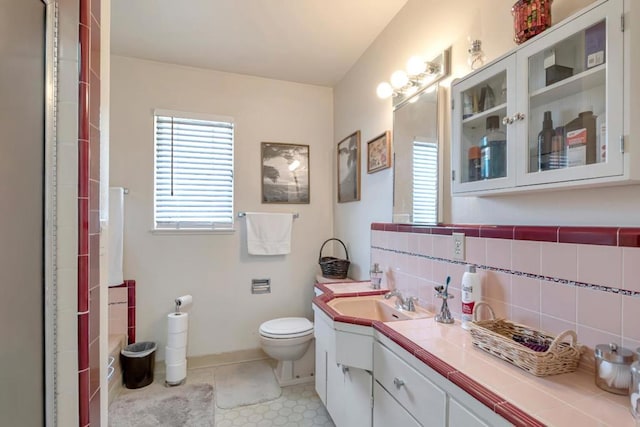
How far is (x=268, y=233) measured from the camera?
9.27 ft

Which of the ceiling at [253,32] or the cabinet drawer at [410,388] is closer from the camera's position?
the cabinet drawer at [410,388]

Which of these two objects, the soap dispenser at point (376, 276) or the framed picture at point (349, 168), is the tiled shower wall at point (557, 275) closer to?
the soap dispenser at point (376, 276)

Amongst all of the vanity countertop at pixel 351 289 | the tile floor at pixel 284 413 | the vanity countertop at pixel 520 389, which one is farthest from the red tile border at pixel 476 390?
the tile floor at pixel 284 413

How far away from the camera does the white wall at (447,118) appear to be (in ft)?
3.27

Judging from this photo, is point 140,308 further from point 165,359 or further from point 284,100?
point 284,100

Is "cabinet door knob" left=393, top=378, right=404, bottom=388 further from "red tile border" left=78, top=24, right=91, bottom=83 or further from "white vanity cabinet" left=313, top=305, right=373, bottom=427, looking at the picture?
"red tile border" left=78, top=24, right=91, bottom=83

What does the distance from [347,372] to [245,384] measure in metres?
1.17

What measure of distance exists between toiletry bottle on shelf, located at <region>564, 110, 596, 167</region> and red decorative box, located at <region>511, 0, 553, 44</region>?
1.19 feet

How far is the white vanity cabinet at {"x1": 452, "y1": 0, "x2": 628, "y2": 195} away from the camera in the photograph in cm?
81

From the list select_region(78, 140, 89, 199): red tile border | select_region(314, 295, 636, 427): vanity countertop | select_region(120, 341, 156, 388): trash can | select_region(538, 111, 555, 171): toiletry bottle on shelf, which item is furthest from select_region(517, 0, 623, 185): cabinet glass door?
select_region(120, 341, 156, 388): trash can

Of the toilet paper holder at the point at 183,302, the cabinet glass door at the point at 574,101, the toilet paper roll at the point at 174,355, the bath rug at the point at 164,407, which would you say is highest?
the cabinet glass door at the point at 574,101

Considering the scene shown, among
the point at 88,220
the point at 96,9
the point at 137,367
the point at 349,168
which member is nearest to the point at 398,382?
the point at 88,220

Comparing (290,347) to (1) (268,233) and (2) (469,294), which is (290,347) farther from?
(2) (469,294)

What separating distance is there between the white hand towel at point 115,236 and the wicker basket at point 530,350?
239cm
